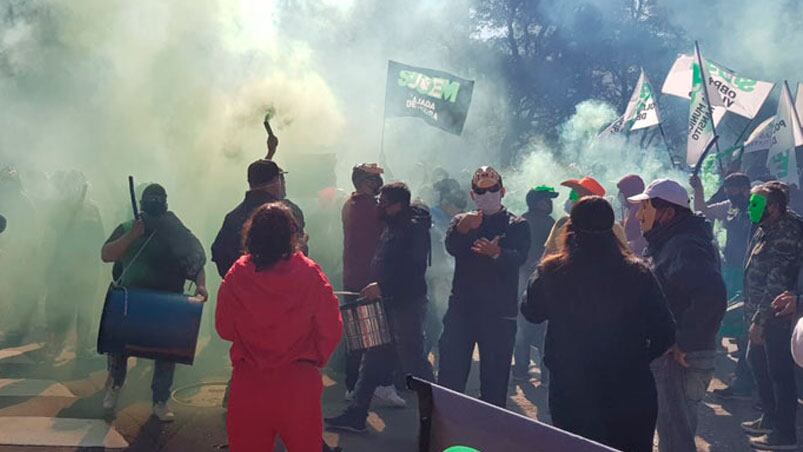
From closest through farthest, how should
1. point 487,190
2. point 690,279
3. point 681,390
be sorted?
1. point 690,279
2. point 681,390
3. point 487,190

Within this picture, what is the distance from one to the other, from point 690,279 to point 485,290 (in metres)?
1.44

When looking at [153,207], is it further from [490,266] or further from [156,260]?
[490,266]

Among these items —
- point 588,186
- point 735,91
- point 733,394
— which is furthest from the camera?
point 735,91

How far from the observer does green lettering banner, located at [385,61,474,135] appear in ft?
34.3

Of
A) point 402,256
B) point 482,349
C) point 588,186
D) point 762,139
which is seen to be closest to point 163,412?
point 402,256

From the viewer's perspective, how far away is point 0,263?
8.59 meters

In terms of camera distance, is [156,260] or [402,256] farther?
[402,256]

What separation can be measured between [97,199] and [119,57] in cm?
235

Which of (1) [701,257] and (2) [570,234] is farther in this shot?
(1) [701,257]

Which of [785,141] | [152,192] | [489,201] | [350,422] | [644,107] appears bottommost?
[350,422]

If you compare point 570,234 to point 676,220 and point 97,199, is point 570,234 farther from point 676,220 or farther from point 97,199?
point 97,199

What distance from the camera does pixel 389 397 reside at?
240 inches

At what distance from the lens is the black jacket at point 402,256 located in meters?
5.65

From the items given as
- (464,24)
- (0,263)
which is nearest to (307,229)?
(0,263)
